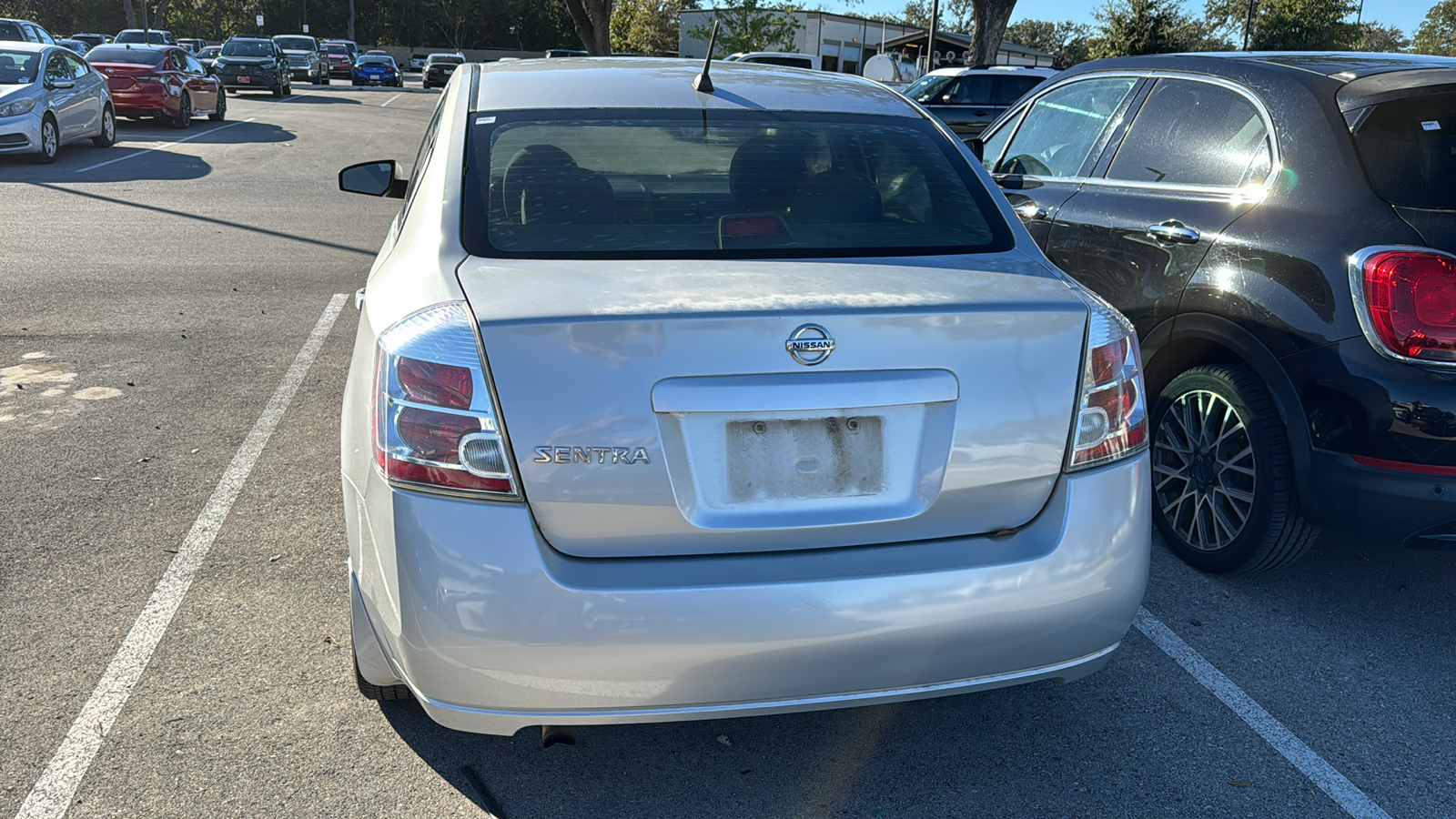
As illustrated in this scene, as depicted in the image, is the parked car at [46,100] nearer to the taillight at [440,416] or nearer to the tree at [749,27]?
the taillight at [440,416]

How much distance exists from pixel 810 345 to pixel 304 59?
49246mm

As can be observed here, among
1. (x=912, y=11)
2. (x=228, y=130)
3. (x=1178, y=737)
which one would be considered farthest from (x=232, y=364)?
(x=912, y=11)

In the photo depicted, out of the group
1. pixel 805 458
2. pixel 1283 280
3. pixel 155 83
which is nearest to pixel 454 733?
pixel 805 458

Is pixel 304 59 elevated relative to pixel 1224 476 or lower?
elevated

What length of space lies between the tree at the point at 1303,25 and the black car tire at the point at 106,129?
2055 inches

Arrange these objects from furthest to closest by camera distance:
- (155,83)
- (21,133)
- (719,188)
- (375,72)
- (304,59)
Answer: (304,59) → (375,72) → (155,83) → (21,133) → (719,188)

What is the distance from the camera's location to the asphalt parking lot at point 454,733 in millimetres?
2744

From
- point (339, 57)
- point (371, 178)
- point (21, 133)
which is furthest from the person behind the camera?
point (339, 57)

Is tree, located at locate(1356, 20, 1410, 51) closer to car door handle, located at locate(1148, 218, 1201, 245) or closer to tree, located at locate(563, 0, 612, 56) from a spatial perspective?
tree, located at locate(563, 0, 612, 56)

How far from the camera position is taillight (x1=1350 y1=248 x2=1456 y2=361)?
324 centimetres

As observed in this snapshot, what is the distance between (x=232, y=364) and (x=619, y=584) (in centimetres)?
473

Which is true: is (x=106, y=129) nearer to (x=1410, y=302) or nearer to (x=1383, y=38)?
(x=1410, y=302)

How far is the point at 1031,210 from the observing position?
5.02 meters

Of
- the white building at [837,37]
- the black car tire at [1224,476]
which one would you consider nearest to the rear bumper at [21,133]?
the black car tire at [1224,476]
